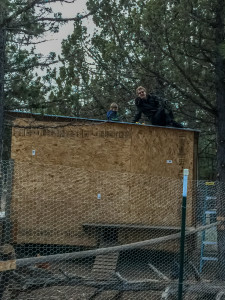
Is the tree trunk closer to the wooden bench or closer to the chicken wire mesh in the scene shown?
the chicken wire mesh

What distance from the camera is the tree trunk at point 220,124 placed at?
297 inches

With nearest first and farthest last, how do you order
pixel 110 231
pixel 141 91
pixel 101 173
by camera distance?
pixel 110 231 → pixel 101 173 → pixel 141 91

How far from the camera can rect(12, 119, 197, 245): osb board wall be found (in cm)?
800

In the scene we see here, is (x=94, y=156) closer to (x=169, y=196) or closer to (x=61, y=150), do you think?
(x=61, y=150)

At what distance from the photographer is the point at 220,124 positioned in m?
8.30

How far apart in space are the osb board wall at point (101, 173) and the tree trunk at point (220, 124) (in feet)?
2.72

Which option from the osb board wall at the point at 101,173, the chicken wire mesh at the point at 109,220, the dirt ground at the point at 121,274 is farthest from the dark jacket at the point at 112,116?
the dirt ground at the point at 121,274

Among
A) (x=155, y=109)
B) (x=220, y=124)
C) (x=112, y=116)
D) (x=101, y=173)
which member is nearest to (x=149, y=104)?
(x=155, y=109)

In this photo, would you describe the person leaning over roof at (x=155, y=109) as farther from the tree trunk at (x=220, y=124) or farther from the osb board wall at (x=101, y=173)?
the tree trunk at (x=220, y=124)

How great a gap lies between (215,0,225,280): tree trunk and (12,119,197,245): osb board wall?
83 centimetres

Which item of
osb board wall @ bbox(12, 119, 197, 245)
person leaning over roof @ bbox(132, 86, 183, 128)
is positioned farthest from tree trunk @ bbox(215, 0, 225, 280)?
person leaning over roof @ bbox(132, 86, 183, 128)

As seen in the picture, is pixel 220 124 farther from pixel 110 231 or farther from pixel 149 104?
pixel 110 231

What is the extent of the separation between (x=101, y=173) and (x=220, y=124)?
254 centimetres

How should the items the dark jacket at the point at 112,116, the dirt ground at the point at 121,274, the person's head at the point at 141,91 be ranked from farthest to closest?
the dark jacket at the point at 112,116 → the person's head at the point at 141,91 → the dirt ground at the point at 121,274
